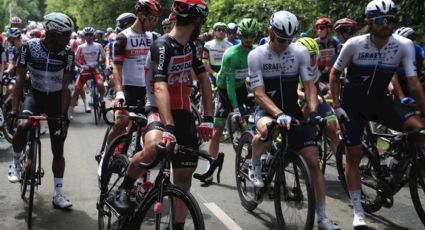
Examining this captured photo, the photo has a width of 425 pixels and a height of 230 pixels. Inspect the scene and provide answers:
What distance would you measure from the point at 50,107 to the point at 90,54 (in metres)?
6.82

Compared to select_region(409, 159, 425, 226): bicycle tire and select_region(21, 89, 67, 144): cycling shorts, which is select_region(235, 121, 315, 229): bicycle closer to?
select_region(409, 159, 425, 226): bicycle tire

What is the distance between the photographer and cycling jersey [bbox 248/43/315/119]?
5059 millimetres

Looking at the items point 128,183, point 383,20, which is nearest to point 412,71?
point 383,20

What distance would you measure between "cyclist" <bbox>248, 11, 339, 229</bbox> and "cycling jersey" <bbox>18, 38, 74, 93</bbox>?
7.02 ft

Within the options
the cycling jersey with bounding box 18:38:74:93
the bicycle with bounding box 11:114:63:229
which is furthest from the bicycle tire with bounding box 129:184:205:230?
the cycling jersey with bounding box 18:38:74:93

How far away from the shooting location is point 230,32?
10883 millimetres

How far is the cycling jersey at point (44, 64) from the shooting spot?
5.58 meters

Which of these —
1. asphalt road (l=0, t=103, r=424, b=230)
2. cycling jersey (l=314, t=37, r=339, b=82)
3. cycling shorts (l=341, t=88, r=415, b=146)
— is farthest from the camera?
cycling jersey (l=314, t=37, r=339, b=82)

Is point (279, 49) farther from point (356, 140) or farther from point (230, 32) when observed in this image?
point (230, 32)

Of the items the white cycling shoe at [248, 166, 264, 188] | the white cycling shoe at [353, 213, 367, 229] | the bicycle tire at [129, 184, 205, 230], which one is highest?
the bicycle tire at [129, 184, 205, 230]

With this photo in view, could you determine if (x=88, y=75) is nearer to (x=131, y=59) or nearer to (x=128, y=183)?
(x=131, y=59)

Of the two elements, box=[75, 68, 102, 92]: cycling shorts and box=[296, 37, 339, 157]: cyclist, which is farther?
box=[75, 68, 102, 92]: cycling shorts

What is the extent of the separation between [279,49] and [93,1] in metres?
37.8

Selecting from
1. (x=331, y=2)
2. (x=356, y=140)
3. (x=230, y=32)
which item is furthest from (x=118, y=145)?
(x=331, y=2)
